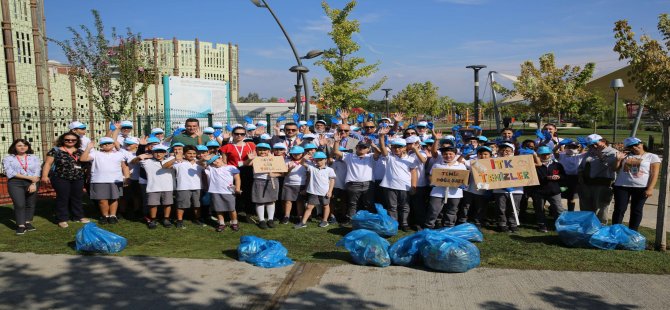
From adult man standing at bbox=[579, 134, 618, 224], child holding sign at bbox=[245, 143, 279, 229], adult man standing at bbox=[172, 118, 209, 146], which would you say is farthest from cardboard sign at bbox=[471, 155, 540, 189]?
adult man standing at bbox=[172, 118, 209, 146]

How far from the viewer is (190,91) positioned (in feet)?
55.8

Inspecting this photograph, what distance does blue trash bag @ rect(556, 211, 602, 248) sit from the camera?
249 inches

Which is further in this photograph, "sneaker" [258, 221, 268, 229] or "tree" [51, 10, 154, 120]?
"tree" [51, 10, 154, 120]

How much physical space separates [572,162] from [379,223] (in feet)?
11.4

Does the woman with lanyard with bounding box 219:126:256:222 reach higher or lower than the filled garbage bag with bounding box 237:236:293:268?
higher

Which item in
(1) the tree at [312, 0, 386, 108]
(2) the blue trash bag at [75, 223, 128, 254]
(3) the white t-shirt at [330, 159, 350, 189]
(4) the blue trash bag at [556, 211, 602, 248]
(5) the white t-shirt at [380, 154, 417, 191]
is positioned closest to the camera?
(2) the blue trash bag at [75, 223, 128, 254]

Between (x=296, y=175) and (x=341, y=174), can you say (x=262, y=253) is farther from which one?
(x=341, y=174)

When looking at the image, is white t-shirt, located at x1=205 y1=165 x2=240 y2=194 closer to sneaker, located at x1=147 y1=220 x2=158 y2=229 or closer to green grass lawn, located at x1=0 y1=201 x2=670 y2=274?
green grass lawn, located at x1=0 y1=201 x2=670 y2=274

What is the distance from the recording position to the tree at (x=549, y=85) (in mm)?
29641

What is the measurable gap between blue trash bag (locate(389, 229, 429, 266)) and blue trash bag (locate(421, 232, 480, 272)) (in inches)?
4.0

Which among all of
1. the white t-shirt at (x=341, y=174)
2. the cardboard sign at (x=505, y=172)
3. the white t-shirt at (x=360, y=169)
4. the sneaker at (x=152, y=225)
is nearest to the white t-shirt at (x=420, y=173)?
the white t-shirt at (x=360, y=169)

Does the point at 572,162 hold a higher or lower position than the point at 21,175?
higher

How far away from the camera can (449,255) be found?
529 centimetres

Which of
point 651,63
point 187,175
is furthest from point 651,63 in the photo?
point 187,175
